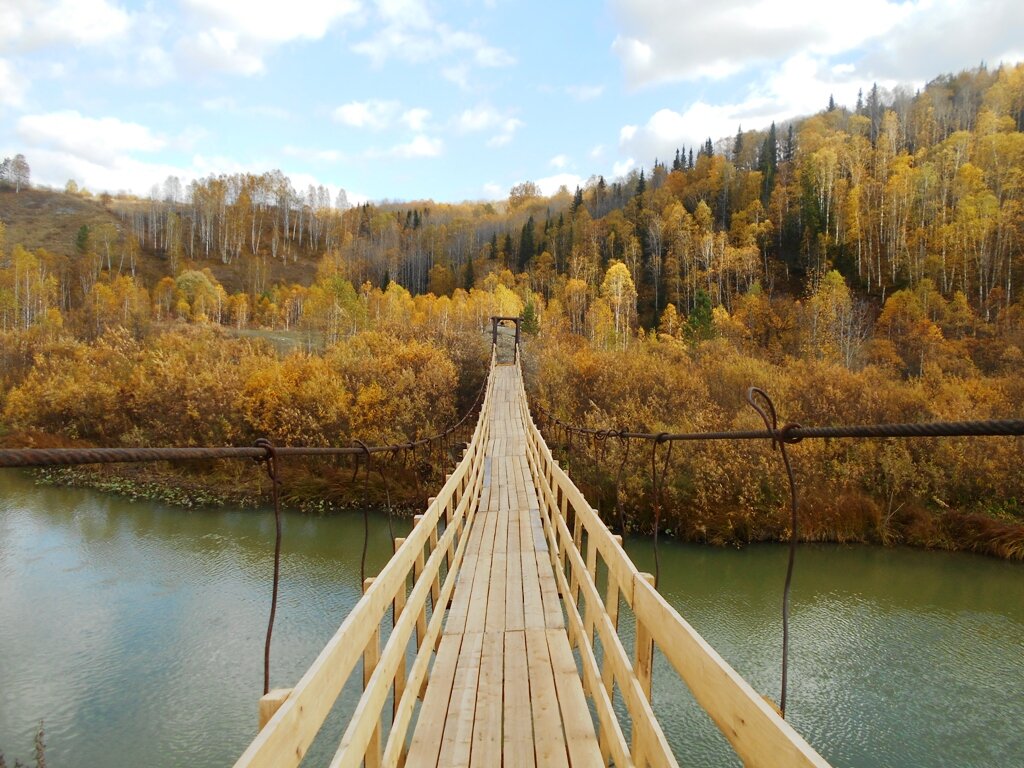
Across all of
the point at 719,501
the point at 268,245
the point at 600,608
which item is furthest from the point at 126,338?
the point at 268,245

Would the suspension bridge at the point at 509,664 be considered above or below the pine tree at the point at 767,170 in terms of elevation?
below

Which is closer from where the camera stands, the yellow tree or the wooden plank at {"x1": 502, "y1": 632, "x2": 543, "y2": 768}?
the wooden plank at {"x1": 502, "y1": 632, "x2": 543, "y2": 768}

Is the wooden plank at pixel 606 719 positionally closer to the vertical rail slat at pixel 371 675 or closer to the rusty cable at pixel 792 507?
the rusty cable at pixel 792 507

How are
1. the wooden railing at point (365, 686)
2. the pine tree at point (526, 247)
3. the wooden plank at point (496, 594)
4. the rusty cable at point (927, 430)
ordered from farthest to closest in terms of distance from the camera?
the pine tree at point (526, 247) < the wooden plank at point (496, 594) < the rusty cable at point (927, 430) < the wooden railing at point (365, 686)

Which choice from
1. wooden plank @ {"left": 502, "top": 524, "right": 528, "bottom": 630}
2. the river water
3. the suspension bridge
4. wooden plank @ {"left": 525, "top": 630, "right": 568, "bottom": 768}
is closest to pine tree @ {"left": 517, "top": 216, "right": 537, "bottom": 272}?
the river water

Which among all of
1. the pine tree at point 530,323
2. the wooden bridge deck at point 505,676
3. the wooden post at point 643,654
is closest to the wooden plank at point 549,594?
the wooden bridge deck at point 505,676

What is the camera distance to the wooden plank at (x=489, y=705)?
203cm

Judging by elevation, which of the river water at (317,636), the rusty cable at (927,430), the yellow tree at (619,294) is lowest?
the river water at (317,636)

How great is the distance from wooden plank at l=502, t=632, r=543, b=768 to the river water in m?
5.31

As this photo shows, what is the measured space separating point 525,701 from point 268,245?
7701 centimetres

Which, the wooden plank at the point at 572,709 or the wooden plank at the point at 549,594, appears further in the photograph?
the wooden plank at the point at 549,594

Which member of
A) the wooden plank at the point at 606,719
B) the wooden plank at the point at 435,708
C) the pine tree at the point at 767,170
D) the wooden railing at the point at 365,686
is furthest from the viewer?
the pine tree at the point at 767,170

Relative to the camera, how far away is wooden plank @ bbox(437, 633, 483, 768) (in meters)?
2.01

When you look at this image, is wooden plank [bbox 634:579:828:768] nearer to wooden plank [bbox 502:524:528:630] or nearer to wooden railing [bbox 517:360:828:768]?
wooden railing [bbox 517:360:828:768]
